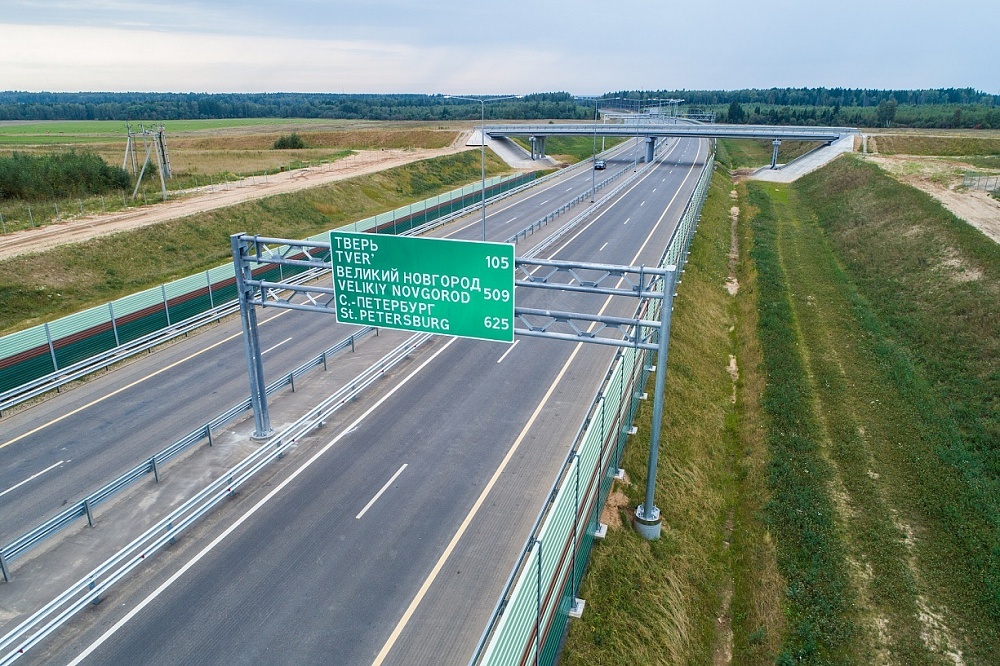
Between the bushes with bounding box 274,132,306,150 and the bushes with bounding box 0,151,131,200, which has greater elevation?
the bushes with bounding box 274,132,306,150

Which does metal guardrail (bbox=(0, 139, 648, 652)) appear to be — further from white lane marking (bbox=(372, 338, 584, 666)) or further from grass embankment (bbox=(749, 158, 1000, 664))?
grass embankment (bbox=(749, 158, 1000, 664))

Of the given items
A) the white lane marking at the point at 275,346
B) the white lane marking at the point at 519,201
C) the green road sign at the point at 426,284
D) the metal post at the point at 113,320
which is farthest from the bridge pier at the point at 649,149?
the green road sign at the point at 426,284

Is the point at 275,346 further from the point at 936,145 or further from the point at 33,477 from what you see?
the point at 936,145

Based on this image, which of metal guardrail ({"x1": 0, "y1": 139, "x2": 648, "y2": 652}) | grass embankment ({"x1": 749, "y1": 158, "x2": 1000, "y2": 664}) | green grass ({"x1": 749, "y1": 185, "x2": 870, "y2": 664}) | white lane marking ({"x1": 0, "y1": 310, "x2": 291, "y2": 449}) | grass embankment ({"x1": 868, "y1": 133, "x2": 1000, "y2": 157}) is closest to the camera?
metal guardrail ({"x1": 0, "y1": 139, "x2": 648, "y2": 652})

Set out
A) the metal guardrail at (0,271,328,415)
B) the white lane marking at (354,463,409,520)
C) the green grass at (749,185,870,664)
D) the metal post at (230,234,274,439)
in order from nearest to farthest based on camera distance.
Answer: the green grass at (749,185,870,664)
the white lane marking at (354,463,409,520)
the metal post at (230,234,274,439)
the metal guardrail at (0,271,328,415)

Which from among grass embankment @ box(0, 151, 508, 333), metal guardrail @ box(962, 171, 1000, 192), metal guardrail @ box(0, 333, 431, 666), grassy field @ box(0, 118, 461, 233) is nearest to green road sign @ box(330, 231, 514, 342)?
metal guardrail @ box(0, 333, 431, 666)

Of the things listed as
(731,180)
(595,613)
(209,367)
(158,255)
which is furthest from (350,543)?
(731,180)
